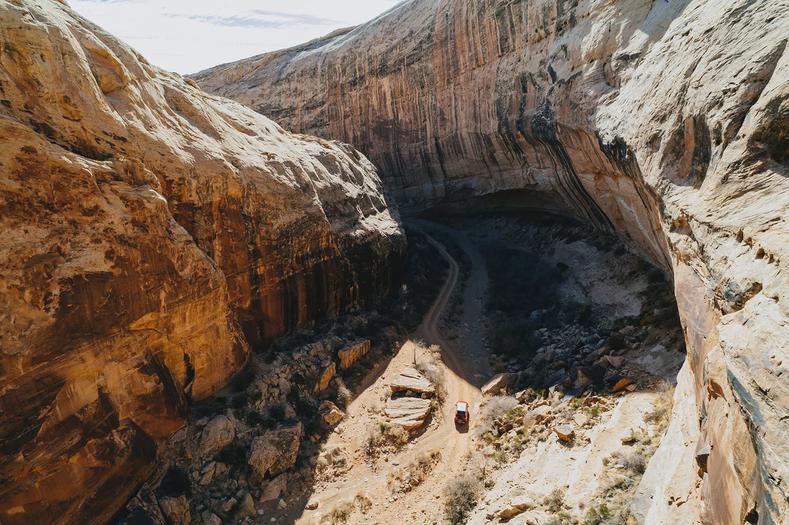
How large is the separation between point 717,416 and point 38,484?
37.8 ft

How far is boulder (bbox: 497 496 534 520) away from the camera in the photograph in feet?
32.1

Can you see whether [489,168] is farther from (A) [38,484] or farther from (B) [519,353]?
(A) [38,484]

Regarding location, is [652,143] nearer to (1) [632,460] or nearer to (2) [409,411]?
(1) [632,460]

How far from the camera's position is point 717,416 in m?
5.66

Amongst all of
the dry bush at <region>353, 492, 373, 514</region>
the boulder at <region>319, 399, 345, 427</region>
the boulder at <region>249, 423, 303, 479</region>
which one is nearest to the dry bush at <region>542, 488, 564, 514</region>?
the dry bush at <region>353, 492, 373, 514</region>

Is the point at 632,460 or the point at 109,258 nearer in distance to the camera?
the point at 632,460

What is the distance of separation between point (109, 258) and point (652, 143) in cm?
1261

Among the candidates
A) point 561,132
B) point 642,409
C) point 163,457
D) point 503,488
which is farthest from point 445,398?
point 561,132

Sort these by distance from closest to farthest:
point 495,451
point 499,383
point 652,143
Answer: point 652,143
point 495,451
point 499,383

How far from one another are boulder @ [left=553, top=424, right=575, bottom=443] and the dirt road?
2796mm

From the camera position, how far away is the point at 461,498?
11297 mm

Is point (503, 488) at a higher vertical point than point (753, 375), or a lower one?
lower

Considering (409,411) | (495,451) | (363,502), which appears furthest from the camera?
(409,411)

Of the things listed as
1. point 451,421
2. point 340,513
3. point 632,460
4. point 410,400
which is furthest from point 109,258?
point 632,460
